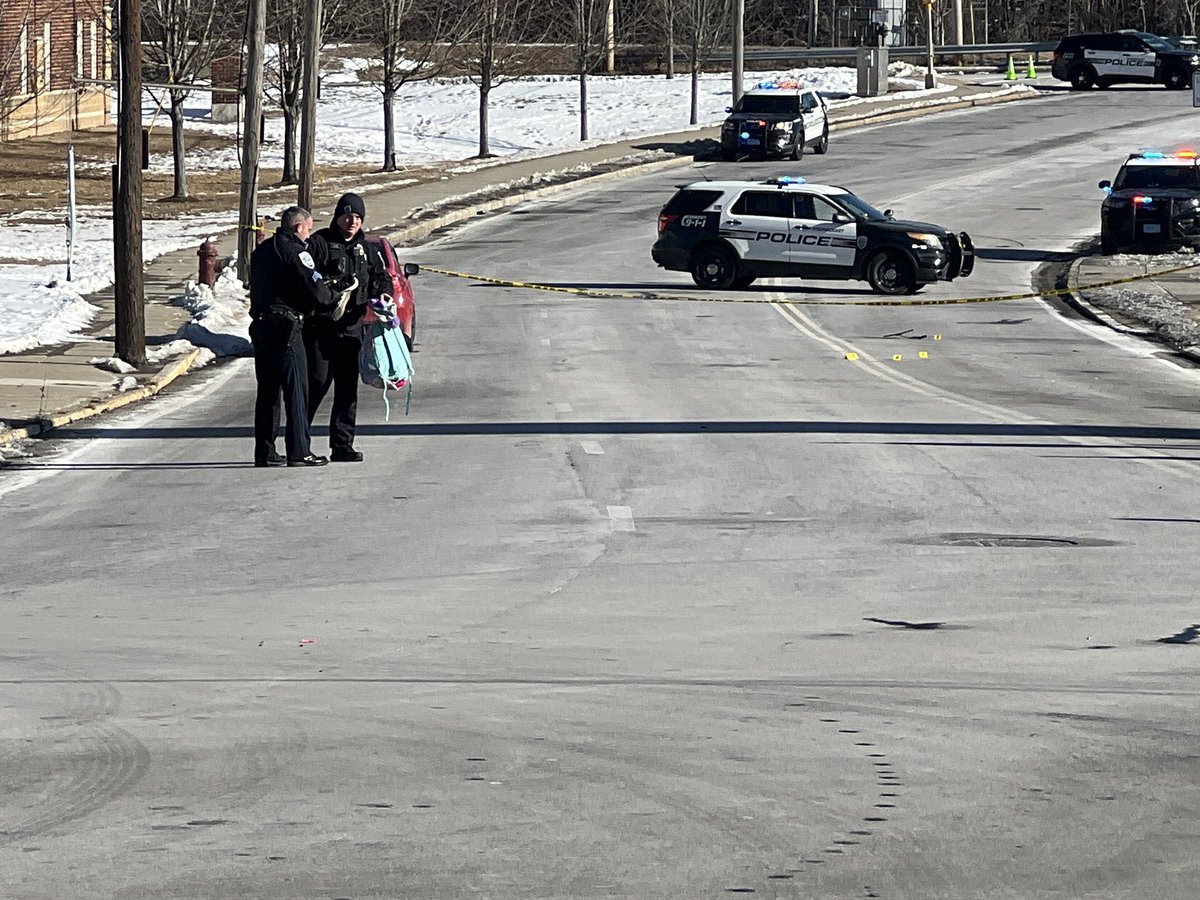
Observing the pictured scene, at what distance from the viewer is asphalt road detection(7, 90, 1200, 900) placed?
602cm

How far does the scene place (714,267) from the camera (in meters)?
31.6

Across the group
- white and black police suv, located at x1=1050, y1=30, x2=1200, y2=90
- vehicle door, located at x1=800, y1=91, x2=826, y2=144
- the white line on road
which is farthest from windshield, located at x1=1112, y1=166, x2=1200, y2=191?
white and black police suv, located at x1=1050, y1=30, x2=1200, y2=90

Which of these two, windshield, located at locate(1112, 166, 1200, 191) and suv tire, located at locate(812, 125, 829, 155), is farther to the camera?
suv tire, located at locate(812, 125, 829, 155)

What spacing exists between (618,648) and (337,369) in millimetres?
6322

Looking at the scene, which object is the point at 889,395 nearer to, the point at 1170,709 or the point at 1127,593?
the point at 1127,593

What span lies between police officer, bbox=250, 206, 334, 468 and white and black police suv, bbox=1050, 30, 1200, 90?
59.0 meters

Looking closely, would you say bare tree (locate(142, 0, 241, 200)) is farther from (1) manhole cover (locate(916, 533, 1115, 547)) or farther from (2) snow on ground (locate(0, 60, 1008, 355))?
(1) manhole cover (locate(916, 533, 1115, 547))

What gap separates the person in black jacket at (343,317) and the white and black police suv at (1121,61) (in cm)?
5842

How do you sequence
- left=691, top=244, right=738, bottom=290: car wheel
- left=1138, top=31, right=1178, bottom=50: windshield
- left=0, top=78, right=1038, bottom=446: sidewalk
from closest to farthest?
left=0, top=78, right=1038, bottom=446: sidewalk → left=691, top=244, right=738, bottom=290: car wheel → left=1138, top=31, right=1178, bottom=50: windshield

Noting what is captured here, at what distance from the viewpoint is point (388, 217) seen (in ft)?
135

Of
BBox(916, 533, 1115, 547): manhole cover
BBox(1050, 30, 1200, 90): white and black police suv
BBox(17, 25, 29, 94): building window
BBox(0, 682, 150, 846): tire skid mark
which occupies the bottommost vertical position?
BBox(916, 533, 1115, 547): manhole cover

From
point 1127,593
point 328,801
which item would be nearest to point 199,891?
point 328,801

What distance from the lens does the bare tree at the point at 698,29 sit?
226 ft

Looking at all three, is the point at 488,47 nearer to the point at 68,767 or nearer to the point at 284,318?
the point at 284,318
